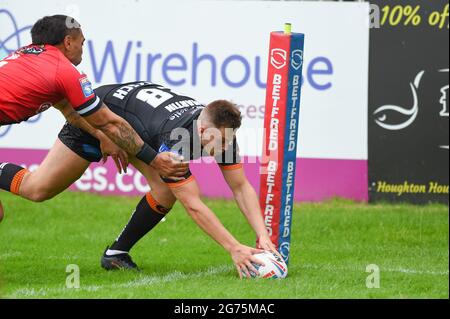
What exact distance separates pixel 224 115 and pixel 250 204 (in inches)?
34.9

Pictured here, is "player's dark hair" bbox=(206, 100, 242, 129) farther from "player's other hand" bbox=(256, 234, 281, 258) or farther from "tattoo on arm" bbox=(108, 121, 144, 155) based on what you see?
"player's other hand" bbox=(256, 234, 281, 258)

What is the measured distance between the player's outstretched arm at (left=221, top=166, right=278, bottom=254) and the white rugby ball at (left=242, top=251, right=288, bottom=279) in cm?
11

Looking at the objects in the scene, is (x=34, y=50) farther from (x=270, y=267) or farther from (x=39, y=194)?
(x=270, y=267)

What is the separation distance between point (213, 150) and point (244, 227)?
368 cm

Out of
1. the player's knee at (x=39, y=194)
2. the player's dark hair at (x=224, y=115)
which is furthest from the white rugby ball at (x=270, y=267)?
the player's knee at (x=39, y=194)

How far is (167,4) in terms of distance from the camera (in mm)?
12797

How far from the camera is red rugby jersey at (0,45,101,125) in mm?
7719

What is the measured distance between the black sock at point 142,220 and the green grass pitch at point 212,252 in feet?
1.01

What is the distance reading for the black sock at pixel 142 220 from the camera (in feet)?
28.3

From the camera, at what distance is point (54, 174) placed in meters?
8.56

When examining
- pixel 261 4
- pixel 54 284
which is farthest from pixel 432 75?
pixel 54 284

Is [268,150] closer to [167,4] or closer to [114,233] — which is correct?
[114,233]

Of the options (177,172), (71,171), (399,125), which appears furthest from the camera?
(399,125)

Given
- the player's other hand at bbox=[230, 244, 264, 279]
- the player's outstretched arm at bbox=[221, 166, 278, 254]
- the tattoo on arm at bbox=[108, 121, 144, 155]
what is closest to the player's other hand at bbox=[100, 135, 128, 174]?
the tattoo on arm at bbox=[108, 121, 144, 155]
